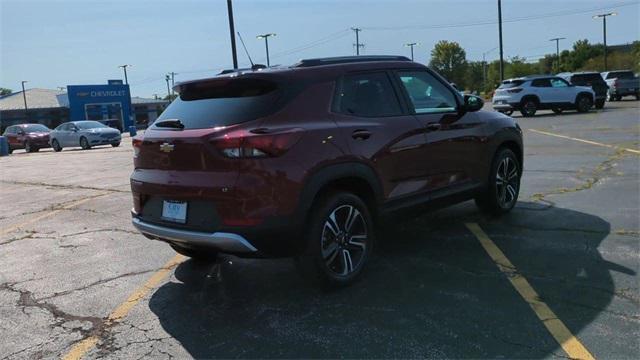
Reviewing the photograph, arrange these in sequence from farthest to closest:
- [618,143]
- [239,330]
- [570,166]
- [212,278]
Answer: [618,143], [570,166], [212,278], [239,330]

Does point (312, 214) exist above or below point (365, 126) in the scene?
below

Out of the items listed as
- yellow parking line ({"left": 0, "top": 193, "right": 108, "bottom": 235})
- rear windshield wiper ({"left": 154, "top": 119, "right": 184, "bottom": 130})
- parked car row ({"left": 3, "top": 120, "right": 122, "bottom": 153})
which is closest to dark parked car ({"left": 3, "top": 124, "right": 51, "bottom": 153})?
parked car row ({"left": 3, "top": 120, "right": 122, "bottom": 153})

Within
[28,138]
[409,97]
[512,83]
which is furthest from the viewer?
[28,138]

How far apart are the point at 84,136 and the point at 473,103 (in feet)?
79.4

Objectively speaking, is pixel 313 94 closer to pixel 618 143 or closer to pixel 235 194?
pixel 235 194

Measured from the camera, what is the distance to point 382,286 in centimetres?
480

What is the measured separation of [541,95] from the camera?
Result: 26375mm

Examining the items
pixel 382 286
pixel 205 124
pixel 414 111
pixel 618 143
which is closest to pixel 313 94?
pixel 205 124

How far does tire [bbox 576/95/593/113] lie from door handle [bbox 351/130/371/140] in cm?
2472

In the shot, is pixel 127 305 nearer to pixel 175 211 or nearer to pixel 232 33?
pixel 175 211

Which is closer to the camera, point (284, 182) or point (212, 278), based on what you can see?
point (284, 182)

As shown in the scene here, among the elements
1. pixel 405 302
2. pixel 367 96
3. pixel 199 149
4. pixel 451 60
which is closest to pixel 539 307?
pixel 405 302

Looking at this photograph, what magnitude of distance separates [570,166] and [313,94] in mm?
7517

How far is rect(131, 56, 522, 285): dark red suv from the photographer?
4215 millimetres
